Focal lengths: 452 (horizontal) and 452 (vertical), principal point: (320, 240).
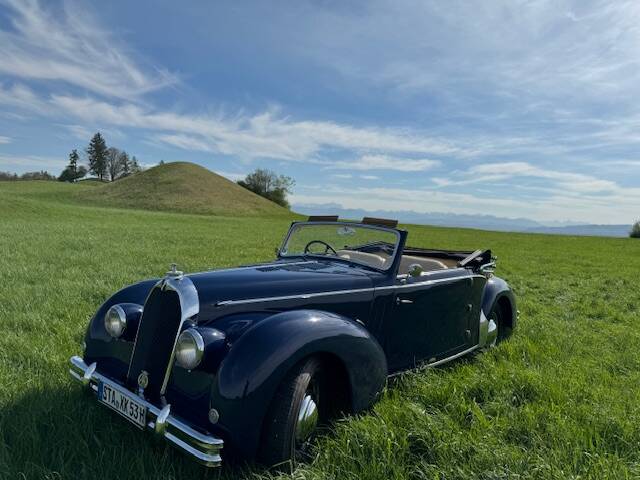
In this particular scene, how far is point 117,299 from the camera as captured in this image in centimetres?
371

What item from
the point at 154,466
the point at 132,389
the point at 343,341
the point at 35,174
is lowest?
the point at 154,466

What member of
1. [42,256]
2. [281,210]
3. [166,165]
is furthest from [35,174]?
[42,256]

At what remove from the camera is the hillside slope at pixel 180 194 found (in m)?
59.7

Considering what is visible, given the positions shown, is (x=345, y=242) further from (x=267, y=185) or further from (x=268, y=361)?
(x=267, y=185)

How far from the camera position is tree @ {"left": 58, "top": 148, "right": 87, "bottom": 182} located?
113 m

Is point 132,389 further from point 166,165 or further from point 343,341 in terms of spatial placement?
point 166,165

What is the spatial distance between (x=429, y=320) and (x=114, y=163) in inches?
4940

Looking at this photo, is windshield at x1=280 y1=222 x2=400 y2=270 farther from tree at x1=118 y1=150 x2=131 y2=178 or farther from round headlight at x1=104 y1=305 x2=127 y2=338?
tree at x1=118 y1=150 x2=131 y2=178

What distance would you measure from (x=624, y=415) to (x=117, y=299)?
163 inches

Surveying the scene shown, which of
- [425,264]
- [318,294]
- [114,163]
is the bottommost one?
[318,294]

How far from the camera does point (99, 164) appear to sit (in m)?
112

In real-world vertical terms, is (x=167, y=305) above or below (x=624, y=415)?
above

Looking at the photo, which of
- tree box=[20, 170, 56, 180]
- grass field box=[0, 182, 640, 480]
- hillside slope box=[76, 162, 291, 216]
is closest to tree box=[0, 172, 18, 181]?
tree box=[20, 170, 56, 180]

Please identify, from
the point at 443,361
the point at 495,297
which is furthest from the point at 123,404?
the point at 495,297
